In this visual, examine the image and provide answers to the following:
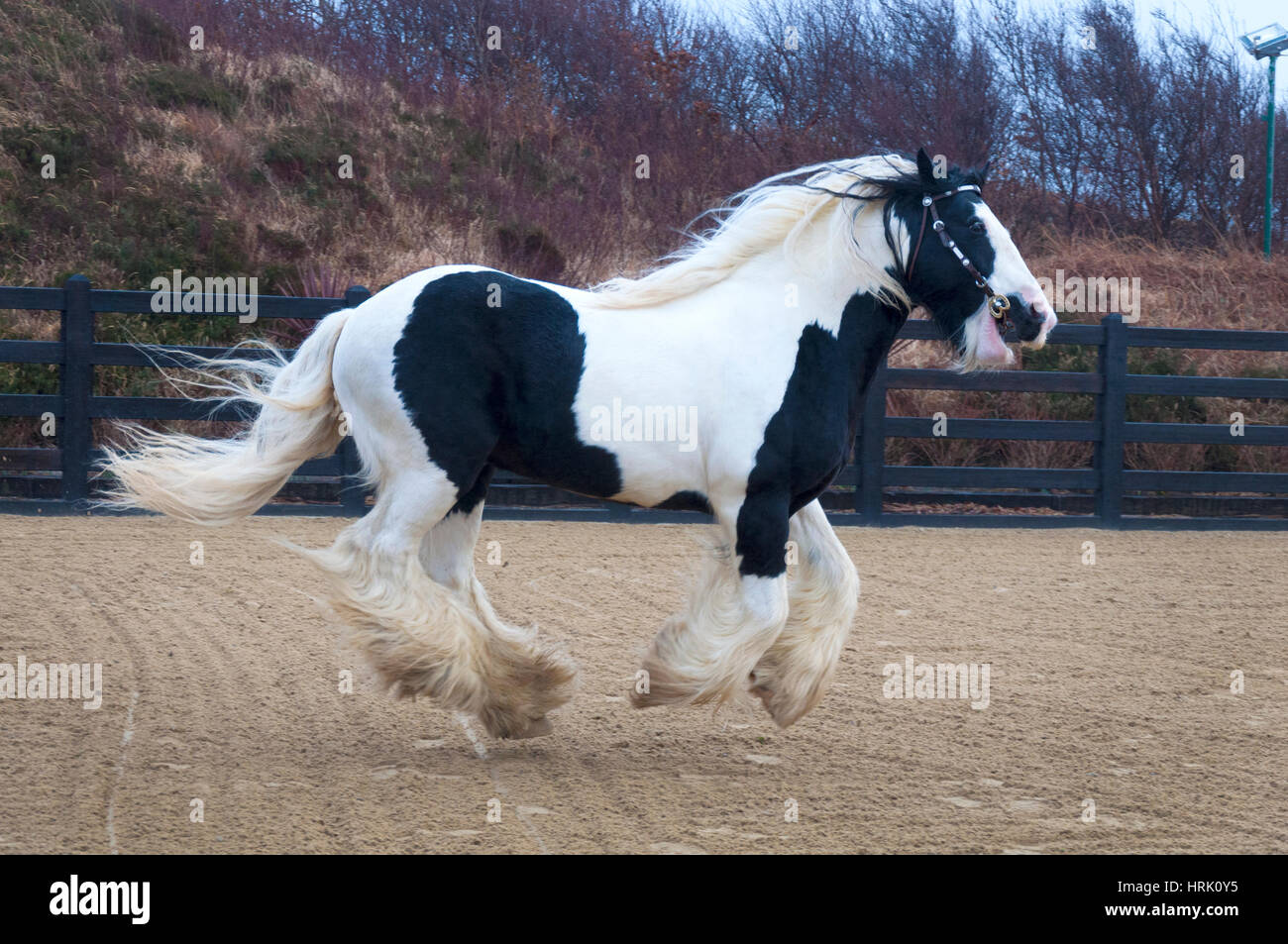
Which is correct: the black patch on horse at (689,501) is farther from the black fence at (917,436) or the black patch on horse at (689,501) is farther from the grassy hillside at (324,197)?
the grassy hillside at (324,197)

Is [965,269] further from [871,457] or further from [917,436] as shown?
[917,436]

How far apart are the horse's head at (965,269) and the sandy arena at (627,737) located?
1367mm

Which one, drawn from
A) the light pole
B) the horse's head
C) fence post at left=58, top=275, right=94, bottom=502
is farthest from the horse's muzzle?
the light pole

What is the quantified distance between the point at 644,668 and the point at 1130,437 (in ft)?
24.0

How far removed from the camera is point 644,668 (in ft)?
12.8

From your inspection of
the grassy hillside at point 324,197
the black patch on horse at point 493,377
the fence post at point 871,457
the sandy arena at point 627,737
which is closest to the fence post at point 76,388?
the sandy arena at point 627,737

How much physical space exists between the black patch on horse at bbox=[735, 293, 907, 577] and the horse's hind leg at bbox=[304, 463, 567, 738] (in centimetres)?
91

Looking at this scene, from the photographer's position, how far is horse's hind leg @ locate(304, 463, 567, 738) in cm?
375

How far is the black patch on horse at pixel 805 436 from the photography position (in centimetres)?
373

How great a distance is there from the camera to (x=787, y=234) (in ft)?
13.4

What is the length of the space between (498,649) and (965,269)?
75.5 inches

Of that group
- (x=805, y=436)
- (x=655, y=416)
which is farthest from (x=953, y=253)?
(x=655, y=416)

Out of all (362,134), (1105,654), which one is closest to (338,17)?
(362,134)

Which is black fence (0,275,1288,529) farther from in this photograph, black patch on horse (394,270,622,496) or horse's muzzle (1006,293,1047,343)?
horse's muzzle (1006,293,1047,343)
